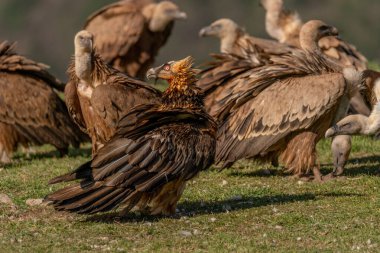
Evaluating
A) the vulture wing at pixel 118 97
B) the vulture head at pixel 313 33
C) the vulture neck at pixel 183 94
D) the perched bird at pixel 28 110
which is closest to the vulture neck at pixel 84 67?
the vulture wing at pixel 118 97

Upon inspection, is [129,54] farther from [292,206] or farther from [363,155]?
[292,206]

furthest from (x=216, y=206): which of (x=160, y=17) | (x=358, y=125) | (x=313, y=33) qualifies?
(x=160, y=17)

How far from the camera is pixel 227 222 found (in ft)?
32.3

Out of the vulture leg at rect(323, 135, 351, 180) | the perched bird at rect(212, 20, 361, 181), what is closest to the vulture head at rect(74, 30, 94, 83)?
the perched bird at rect(212, 20, 361, 181)

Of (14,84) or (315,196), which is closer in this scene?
(315,196)

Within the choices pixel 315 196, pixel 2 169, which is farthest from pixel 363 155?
pixel 2 169

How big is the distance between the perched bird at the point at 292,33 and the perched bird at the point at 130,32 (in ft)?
6.32

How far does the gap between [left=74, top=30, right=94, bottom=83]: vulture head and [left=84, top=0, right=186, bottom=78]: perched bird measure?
22.7 ft

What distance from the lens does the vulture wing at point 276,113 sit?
12.1 meters

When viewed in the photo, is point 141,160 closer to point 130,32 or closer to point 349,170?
point 349,170

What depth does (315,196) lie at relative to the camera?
11.2 m

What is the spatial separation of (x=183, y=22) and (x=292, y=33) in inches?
2408

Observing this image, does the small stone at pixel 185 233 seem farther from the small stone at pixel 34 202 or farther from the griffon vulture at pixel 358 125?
the griffon vulture at pixel 358 125

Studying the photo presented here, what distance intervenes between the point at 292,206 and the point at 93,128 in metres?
2.71
